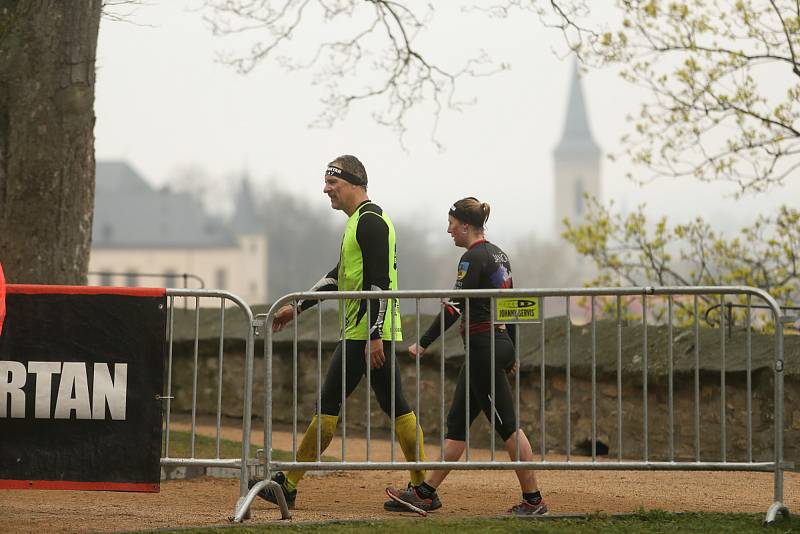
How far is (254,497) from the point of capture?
6984 mm

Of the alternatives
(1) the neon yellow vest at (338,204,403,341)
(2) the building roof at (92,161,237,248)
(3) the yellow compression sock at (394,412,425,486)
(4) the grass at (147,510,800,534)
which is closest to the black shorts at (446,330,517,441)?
(3) the yellow compression sock at (394,412,425,486)

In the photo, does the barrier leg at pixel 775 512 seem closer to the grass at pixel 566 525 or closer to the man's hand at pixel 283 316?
the grass at pixel 566 525

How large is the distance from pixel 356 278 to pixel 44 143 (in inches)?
140

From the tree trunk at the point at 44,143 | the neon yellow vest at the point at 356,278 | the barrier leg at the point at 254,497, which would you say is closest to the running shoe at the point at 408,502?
the barrier leg at the point at 254,497

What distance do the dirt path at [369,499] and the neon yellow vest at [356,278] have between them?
3.32 feet

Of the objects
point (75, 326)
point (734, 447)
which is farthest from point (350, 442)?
point (75, 326)

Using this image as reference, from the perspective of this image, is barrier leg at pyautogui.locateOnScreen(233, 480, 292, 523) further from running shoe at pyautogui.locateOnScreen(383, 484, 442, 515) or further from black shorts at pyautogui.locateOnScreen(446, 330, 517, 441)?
black shorts at pyautogui.locateOnScreen(446, 330, 517, 441)

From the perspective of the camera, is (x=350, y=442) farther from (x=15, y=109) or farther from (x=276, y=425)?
(x=15, y=109)

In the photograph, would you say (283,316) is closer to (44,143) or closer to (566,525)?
(566,525)

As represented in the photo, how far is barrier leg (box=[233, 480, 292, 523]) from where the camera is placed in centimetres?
684

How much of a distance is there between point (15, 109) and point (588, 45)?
669cm

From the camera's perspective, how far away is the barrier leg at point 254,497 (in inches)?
269

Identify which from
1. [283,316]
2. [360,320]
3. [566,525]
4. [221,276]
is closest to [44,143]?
[283,316]

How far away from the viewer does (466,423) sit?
7281 millimetres
